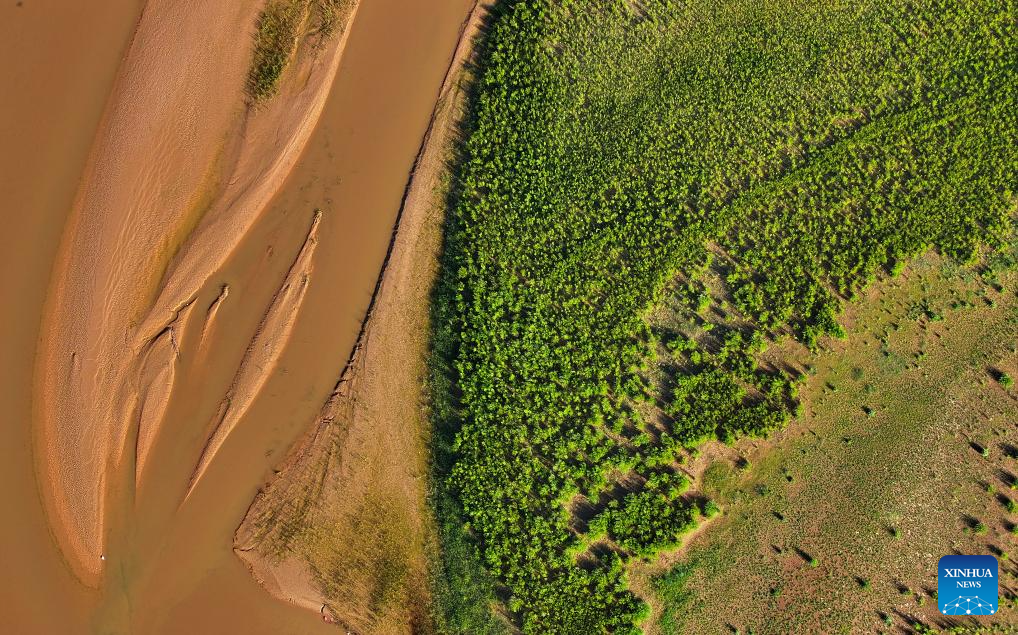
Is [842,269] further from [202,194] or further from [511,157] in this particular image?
[202,194]

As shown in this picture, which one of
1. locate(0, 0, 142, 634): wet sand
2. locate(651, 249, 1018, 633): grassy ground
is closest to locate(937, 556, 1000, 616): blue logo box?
locate(651, 249, 1018, 633): grassy ground

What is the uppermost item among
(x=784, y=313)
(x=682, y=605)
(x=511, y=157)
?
(x=511, y=157)

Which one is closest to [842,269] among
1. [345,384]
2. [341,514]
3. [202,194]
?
[345,384]

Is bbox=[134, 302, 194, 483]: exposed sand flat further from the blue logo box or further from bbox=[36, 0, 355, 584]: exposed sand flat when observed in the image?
the blue logo box

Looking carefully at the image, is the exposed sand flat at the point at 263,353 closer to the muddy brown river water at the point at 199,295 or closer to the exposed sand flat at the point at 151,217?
the muddy brown river water at the point at 199,295

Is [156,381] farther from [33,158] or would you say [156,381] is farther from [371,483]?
[33,158]

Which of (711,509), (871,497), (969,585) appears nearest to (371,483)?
(711,509)
